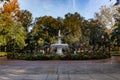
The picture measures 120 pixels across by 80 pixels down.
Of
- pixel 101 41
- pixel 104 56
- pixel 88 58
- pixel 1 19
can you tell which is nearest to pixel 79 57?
pixel 88 58

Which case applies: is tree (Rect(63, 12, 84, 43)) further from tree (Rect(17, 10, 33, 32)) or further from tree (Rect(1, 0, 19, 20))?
tree (Rect(1, 0, 19, 20))

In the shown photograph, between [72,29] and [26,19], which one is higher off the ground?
[26,19]

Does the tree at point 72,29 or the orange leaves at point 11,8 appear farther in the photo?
the tree at point 72,29

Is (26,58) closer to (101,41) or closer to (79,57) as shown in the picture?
(79,57)

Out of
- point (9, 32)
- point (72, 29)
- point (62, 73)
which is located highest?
point (72, 29)

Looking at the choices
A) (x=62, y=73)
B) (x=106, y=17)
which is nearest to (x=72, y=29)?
(x=106, y=17)

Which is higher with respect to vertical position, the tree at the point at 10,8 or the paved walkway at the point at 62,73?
the tree at the point at 10,8

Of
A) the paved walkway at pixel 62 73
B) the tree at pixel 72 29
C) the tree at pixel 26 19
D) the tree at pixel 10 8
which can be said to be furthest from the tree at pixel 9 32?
the paved walkway at pixel 62 73

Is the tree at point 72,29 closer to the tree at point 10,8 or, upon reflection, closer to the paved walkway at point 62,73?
the tree at point 10,8

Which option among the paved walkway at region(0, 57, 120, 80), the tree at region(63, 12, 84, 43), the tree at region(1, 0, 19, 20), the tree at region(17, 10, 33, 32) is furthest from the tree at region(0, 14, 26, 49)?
the paved walkway at region(0, 57, 120, 80)

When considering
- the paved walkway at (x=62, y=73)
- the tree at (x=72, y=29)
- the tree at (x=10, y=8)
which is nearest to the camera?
the paved walkway at (x=62, y=73)

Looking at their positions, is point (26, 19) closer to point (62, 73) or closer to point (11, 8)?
Result: point (11, 8)

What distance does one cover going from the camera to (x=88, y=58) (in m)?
29.2

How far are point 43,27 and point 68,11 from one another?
21.2 ft
